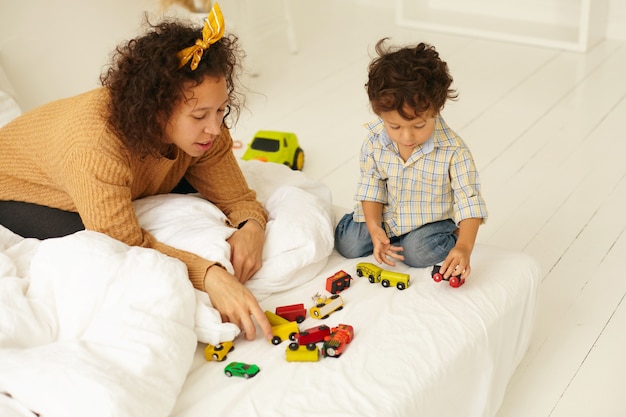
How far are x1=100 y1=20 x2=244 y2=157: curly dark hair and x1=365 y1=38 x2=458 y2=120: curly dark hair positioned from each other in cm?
30

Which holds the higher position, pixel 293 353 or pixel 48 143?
pixel 48 143

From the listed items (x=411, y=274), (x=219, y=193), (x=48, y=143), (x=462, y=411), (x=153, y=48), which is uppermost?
(x=153, y=48)

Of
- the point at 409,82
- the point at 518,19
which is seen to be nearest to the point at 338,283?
the point at 409,82

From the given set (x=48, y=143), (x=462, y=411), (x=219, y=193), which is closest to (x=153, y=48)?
(x=48, y=143)

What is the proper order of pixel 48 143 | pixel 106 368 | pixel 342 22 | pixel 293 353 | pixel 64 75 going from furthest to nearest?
pixel 342 22
pixel 64 75
pixel 48 143
pixel 293 353
pixel 106 368

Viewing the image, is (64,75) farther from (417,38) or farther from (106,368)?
(106,368)

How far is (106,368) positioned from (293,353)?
314 mm

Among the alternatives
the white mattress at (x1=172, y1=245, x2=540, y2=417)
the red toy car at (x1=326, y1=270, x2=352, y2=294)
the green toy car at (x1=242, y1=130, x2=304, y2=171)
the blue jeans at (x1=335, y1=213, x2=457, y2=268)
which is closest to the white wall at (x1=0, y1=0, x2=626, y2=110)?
the green toy car at (x1=242, y1=130, x2=304, y2=171)

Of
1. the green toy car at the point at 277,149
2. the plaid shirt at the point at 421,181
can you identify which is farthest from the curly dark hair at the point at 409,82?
the green toy car at the point at 277,149

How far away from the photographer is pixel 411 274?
1.52 metres

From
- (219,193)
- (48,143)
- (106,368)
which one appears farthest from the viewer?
(219,193)

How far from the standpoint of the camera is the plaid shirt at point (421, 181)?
1.51m

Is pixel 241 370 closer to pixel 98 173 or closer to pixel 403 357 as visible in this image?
pixel 403 357

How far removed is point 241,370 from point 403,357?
0.90 feet
